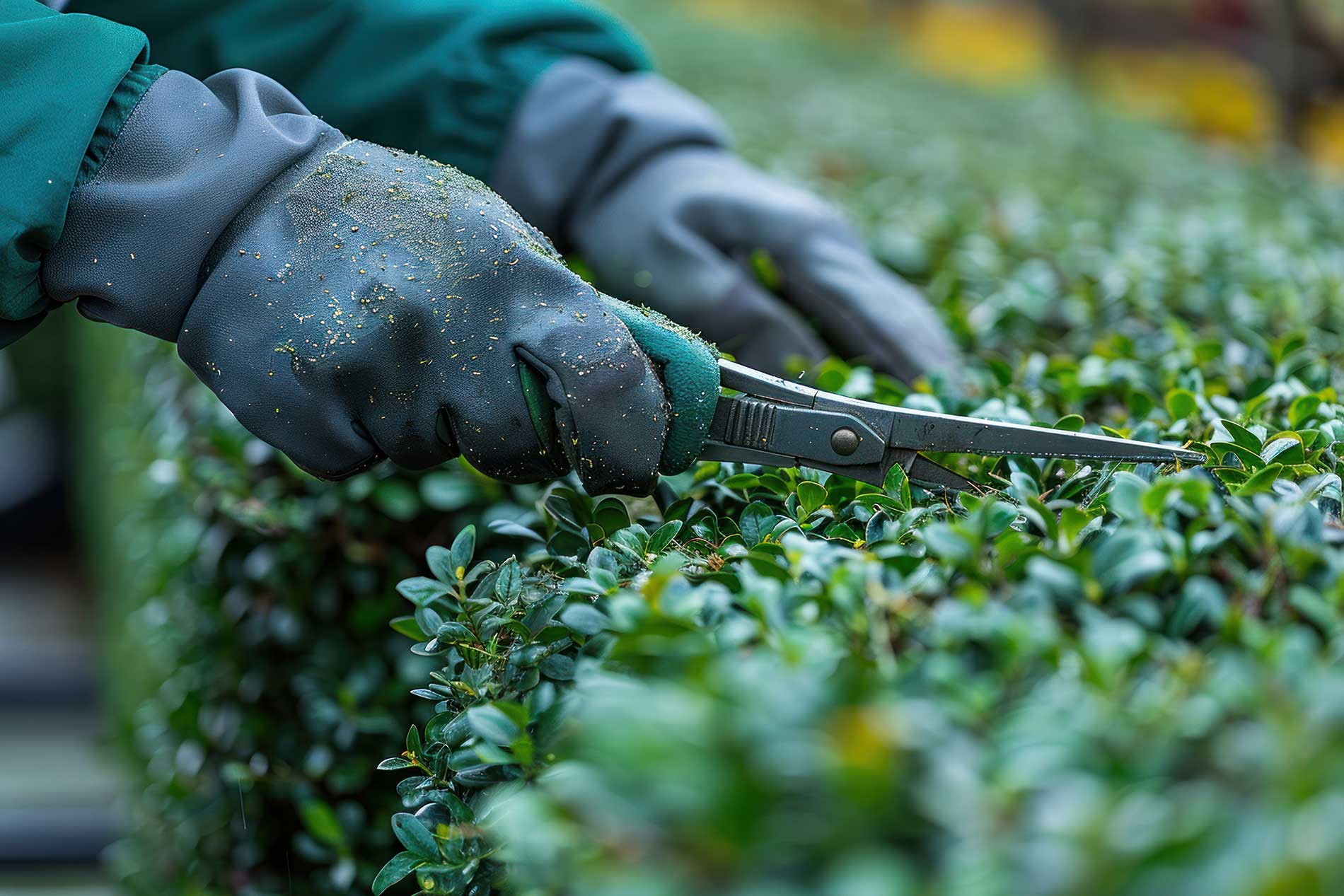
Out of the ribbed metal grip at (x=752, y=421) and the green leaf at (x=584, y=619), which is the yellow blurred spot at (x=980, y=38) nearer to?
the ribbed metal grip at (x=752, y=421)

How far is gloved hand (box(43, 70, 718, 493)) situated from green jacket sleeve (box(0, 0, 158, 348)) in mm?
32

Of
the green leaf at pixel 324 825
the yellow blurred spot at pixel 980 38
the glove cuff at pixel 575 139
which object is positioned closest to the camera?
the green leaf at pixel 324 825

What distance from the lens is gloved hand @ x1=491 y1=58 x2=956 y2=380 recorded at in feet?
7.03

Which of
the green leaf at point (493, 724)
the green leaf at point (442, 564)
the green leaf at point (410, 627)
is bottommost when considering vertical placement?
the green leaf at point (410, 627)

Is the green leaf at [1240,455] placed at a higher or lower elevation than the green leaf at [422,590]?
higher

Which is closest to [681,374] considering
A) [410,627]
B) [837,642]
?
[410,627]

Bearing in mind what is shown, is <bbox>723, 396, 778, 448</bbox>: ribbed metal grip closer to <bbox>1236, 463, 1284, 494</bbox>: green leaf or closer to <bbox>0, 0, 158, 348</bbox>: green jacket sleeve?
<bbox>1236, 463, 1284, 494</bbox>: green leaf

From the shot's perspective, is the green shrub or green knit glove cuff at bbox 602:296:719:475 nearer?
the green shrub

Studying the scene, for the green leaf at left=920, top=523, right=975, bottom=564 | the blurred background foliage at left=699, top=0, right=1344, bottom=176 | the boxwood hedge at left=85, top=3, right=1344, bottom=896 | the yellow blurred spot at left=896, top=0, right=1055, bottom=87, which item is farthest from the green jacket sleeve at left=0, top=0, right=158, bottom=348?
the yellow blurred spot at left=896, top=0, right=1055, bottom=87

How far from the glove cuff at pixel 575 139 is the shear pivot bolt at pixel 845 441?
3.55ft

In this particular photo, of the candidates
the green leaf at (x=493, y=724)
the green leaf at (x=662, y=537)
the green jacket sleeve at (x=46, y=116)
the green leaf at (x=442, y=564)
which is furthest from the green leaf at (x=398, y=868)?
the green jacket sleeve at (x=46, y=116)

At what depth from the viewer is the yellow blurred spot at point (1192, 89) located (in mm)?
8148

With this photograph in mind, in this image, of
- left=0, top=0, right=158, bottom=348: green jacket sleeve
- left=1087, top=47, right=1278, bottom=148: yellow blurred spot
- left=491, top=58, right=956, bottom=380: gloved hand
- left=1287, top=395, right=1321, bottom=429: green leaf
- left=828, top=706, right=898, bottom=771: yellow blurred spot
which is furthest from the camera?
left=1087, top=47, right=1278, bottom=148: yellow blurred spot

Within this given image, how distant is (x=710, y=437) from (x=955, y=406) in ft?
1.32
